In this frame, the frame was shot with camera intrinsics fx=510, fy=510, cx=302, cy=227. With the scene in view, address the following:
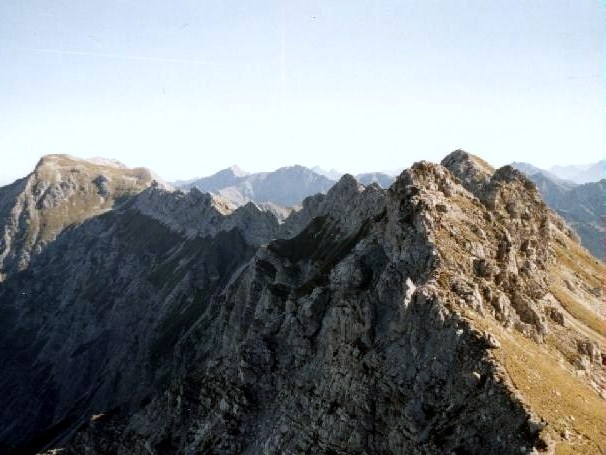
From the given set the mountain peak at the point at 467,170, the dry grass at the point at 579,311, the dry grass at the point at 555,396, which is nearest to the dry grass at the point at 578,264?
the dry grass at the point at 579,311

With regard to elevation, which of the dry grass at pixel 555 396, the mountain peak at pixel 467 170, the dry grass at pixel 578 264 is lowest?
the dry grass at pixel 578 264

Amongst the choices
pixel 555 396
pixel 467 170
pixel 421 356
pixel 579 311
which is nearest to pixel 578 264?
pixel 467 170

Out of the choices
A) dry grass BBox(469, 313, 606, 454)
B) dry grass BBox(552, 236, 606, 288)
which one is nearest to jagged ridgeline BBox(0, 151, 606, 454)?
dry grass BBox(469, 313, 606, 454)

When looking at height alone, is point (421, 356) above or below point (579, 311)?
above

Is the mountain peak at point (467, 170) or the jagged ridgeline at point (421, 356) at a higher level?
the mountain peak at point (467, 170)

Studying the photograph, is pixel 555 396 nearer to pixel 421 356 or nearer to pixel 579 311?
pixel 421 356

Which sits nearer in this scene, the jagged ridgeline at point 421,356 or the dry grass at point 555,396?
the dry grass at point 555,396

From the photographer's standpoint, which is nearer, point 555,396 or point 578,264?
point 555,396

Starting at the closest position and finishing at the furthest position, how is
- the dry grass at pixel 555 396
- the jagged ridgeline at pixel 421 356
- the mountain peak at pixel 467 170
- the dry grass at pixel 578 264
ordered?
the dry grass at pixel 555 396, the jagged ridgeline at pixel 421 356, the mountain peak at pixel 467 170, the dry grass at pixel 578 264

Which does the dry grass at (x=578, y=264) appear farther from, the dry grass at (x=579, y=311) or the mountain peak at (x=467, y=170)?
the mountain peak at (x=467, y=170)

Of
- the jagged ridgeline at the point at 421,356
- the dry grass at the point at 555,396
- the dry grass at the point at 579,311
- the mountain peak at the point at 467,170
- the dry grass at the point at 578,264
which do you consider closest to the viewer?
the dry grass at the point at 555,396

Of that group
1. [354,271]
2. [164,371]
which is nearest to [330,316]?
[354,271]

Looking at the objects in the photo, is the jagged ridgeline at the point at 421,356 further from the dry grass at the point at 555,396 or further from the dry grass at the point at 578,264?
the dry grass at the point at 578,264

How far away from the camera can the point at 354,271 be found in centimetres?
5828
